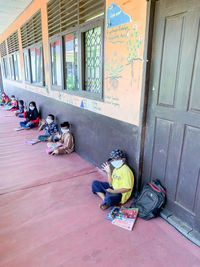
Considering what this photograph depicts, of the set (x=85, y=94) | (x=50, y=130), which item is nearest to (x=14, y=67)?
(x=50, y=130)

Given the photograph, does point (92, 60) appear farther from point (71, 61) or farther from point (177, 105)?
point (177, 105)

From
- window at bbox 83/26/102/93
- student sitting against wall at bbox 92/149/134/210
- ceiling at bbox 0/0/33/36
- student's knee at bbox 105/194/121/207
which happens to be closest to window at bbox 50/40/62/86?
window at bbox 83/26/102/93

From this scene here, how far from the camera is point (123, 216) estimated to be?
7.29ft

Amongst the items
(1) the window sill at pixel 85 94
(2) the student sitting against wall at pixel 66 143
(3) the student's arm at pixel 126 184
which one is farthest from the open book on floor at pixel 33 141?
(3) the student's arm at pixel 126 184

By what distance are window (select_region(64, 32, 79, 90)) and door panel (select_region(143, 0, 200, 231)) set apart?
2.15 meters

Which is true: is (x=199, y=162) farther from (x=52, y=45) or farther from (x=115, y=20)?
(x=52, y=45)

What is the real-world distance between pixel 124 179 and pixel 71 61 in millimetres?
2917

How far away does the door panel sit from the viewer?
1799 mm

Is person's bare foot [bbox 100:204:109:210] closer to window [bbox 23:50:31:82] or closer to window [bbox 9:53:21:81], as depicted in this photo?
window [bbox 23:50:31:82]

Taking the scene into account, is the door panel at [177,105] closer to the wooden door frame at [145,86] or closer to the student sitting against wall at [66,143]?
the wooden door frame at [145,86]

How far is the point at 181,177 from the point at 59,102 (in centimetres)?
366

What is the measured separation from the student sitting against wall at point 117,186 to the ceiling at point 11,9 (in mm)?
5751

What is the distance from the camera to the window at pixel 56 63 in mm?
4657

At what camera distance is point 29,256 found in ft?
5.75
